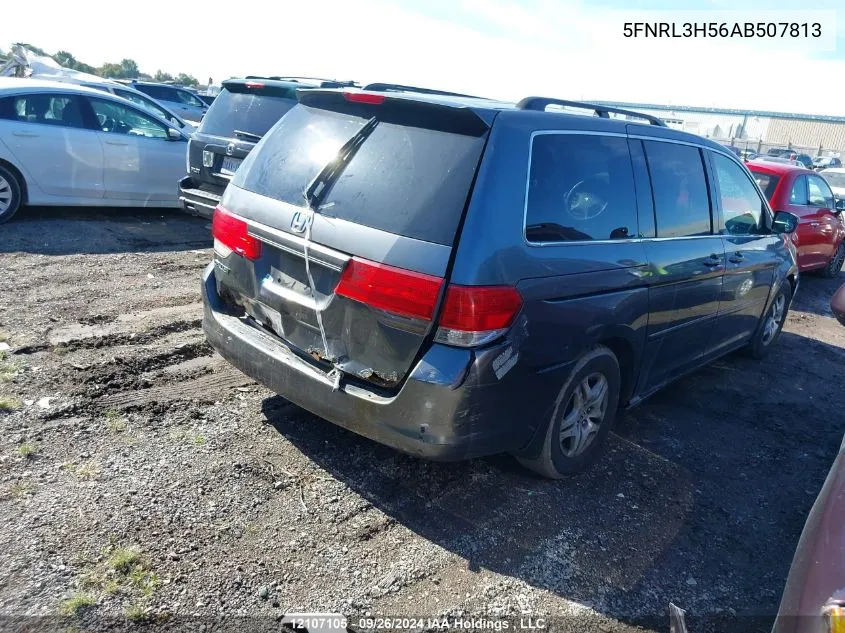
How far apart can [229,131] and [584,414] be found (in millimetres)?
5550

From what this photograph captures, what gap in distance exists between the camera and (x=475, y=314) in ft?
9.52

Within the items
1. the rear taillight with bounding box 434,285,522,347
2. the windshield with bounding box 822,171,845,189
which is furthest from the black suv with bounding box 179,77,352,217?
the windshield with bounding box 822,171,845,189

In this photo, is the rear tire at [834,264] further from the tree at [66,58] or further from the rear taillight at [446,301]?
the tree at [66,58]

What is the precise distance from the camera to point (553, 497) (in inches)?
145

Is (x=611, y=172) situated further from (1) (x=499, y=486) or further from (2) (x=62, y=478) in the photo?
(2) (x=62, y=478)

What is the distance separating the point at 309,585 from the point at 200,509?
0.73m

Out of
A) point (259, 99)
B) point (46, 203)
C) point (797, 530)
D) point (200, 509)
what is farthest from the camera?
point (46, 203)

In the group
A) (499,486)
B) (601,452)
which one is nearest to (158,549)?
(499,486)

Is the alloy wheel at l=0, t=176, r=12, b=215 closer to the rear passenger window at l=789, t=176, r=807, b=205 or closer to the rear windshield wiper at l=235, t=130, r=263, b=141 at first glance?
the rear windshield wiper at l=235, t=130, r=263, b=141

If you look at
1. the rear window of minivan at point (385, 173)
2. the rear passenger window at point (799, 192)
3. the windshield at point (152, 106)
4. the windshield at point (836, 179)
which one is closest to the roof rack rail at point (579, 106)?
the rear window of minivan at point (385, 173)

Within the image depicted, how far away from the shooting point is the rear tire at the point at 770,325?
618 centimetres

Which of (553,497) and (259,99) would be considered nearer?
(553,497)

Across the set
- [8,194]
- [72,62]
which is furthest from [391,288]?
[72,62]

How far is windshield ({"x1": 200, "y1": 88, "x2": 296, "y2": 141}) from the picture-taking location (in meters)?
7.37
